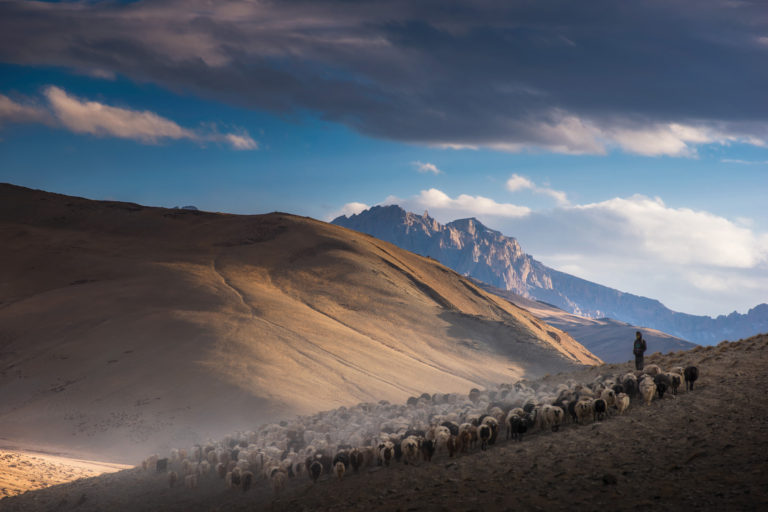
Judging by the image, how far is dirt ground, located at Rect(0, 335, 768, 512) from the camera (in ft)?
42.2

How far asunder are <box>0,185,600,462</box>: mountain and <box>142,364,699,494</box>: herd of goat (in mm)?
14611

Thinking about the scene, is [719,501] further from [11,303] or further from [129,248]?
[129,248]

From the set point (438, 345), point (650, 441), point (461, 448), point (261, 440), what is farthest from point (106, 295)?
point (650, 441)

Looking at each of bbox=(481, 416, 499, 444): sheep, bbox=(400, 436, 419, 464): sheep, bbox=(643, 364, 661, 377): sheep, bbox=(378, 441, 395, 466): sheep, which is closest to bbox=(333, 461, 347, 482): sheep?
bbox=(378, 441, 395, 466): sheep

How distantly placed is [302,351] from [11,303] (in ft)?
128

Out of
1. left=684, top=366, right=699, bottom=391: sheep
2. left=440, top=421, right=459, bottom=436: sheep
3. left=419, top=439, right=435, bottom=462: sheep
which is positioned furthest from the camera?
left=684, top=366, right=699, bottom=391: sheep

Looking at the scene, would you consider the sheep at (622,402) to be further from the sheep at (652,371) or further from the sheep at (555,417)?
the sheep at (652,371)

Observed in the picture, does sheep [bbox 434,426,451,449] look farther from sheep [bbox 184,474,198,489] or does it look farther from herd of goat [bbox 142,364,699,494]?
sheep [bbox 184,474,198,489]

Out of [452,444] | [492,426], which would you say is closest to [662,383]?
[492,426]

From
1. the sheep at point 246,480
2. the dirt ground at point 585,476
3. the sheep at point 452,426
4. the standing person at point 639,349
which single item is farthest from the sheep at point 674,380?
the sheep at point 246,480

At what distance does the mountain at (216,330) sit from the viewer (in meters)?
43.5

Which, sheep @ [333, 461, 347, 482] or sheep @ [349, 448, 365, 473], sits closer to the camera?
sheep @ [333, 461, 347, 482]

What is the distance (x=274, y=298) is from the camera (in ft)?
237

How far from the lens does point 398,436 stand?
20.3 meters
